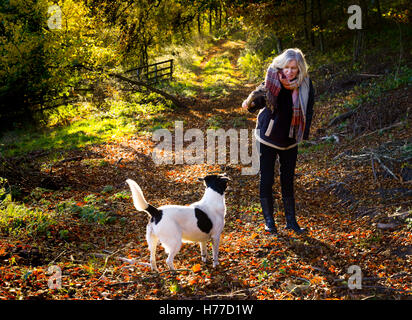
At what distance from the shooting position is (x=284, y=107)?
4.80m

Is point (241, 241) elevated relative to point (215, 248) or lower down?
lower down

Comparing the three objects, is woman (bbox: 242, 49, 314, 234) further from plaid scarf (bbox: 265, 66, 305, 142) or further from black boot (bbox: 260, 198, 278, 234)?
black boot (bbox: 260, 198, 278, 234)

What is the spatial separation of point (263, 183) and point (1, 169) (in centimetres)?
579

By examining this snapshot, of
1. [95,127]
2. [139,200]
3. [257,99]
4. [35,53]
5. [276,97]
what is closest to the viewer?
[139,200]

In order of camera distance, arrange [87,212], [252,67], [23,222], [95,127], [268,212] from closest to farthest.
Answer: [268,212]
[23,222]
[87,212]
[95,127]
[252,67]

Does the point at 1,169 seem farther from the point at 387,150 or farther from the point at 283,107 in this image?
the point at 387,150

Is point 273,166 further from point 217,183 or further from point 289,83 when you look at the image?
point 289,83

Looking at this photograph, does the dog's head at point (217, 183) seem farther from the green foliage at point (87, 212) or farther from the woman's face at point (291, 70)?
the green foliage at point (87, 212)

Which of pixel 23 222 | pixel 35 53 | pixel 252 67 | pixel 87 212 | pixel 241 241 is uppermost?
pixel 252 67

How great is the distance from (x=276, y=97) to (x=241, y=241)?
7.81ft

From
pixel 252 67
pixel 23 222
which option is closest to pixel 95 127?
pixel 23 222

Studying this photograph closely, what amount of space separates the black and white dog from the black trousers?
2.29ft

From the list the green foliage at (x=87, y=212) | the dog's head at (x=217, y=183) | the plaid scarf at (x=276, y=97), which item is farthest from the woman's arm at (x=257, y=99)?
the green foliage at (x=87, y=212)

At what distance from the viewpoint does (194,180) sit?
9117mm
